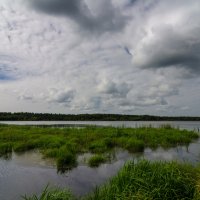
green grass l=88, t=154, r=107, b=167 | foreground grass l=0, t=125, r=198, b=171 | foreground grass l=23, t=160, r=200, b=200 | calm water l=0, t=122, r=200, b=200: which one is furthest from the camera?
foreground grass l=0, t=125, r=198, b=171

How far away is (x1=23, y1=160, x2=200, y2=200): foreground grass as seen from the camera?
823 cm

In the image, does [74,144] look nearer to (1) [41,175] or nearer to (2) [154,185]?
(1) [41,175]

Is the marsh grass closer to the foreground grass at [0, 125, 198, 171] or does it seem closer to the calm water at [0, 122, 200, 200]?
the calm water at [0, 122, 200, 200]

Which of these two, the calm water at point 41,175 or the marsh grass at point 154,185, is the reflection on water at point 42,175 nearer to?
the calm water at point 41,175

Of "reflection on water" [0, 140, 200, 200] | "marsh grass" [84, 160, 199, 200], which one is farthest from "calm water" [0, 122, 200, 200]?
"marsh grass" [84, 160, 199, 200]

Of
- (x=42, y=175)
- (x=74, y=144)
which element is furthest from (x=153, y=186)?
(x=74, y=144)

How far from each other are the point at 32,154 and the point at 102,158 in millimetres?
5159

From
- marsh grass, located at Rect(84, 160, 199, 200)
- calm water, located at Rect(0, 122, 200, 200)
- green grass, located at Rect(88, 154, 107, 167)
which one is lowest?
calm water, located at Rect(0, 122, 200, 200)

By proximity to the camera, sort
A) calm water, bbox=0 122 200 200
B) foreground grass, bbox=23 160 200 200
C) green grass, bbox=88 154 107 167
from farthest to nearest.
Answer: green grass, bbox=88 154 107 167, calm water, bbox=0 122 200 200, foreground grass, bbox=23 160 200 200

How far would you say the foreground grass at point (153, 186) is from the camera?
27.0ft

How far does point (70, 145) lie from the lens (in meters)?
21.3

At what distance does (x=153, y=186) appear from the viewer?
878 cm

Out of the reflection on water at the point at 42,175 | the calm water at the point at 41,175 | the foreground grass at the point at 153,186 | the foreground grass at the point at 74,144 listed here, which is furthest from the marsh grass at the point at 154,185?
the foreground grass at the point at 74,144

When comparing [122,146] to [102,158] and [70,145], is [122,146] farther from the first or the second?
[102,158]
